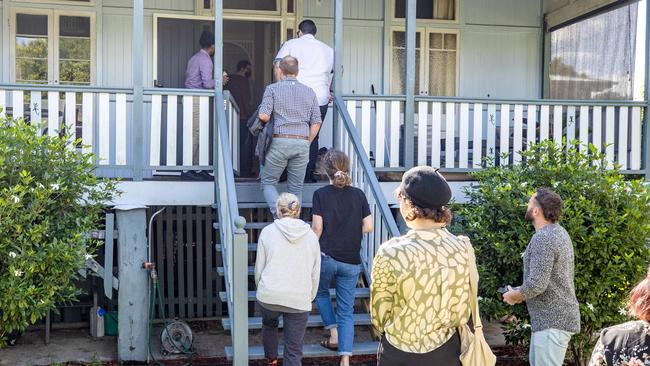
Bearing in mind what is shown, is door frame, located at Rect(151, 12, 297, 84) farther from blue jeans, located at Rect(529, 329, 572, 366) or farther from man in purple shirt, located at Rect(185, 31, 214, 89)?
blue jeans, located at Rect(529, 329, 572, 366)

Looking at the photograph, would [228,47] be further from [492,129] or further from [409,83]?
[492,129]

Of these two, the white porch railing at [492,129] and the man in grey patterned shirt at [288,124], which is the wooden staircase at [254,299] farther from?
the white porch railing at [492,129]

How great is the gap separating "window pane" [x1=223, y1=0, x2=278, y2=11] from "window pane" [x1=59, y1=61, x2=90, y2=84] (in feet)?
6.72

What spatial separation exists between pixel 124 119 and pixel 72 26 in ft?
8.85

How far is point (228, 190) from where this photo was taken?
645cm

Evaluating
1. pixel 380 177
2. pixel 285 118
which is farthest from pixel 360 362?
pixel 285 118

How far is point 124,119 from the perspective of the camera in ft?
26.3

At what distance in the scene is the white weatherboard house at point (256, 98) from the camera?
7.66 metres

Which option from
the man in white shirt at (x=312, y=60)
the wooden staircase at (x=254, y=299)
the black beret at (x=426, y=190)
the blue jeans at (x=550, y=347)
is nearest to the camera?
the black beret at (x=426, y=190)

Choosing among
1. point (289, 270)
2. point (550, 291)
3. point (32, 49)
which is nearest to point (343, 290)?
point (289, 270)

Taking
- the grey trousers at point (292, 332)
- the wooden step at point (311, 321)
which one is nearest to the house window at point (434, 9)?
the wooden step at point (311, 321)

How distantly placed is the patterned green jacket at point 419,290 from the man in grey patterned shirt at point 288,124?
3654mm

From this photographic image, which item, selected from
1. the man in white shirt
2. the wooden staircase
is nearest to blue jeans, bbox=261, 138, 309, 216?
the wooden staircase

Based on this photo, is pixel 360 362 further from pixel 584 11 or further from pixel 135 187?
pixel 584 11
